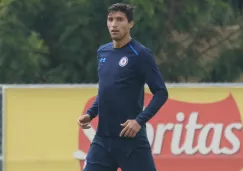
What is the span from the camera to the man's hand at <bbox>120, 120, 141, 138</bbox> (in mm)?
5008

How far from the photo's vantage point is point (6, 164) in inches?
314

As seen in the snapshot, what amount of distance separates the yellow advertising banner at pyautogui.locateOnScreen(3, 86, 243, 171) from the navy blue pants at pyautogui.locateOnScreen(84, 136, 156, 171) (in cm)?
264

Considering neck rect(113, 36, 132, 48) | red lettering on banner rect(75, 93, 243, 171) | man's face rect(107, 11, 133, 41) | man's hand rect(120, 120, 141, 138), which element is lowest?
red lettering on banner rect(75, 93, 243, 171)

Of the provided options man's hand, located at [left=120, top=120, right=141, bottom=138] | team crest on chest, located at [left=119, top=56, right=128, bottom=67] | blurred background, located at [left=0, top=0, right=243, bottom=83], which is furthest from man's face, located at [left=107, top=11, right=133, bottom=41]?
blurred background, located at [left=0, top=0, right=243, bottom=83]

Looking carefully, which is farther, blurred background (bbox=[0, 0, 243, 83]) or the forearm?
blurred background (bbox=[0, 0, 243, 83])

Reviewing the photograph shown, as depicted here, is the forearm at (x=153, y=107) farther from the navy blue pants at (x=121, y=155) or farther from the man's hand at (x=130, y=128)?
the navy blue pants at (x=121, y=155)

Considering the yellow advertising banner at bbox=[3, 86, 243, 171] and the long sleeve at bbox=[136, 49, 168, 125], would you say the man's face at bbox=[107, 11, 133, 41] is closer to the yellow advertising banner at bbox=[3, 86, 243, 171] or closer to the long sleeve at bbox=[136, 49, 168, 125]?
the long sleeve at bbox=[136, 49, 168, 125]

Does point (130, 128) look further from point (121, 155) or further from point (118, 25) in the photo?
point (118, 25)

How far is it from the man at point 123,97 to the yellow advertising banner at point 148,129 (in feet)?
8.75

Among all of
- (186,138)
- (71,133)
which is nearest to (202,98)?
(186,138)

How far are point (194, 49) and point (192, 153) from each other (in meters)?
3.75

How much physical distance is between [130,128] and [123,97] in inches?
9.8

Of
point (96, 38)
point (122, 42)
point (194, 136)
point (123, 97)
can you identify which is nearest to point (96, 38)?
point (96, 38)

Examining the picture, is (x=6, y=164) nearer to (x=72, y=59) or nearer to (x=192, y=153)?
(x=192, y=153)
